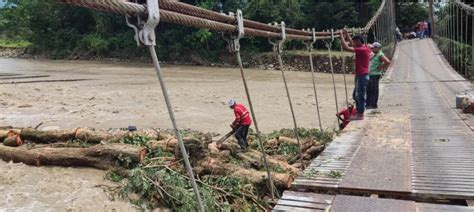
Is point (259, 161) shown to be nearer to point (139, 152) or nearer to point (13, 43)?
point (139, 152)

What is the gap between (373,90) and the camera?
8.30m

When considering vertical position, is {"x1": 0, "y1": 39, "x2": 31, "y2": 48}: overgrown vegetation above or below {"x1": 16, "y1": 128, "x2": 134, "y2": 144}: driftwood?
above

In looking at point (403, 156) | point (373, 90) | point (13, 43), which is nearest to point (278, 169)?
point (403, 156)

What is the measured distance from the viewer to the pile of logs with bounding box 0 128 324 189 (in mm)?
5082

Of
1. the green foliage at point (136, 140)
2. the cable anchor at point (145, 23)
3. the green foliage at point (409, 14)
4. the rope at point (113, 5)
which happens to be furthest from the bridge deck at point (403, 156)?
the green foliage at point (409, 14)

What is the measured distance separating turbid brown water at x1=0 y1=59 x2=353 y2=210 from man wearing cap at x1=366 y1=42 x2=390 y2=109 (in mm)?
3513

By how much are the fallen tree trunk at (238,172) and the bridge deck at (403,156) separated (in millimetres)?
315

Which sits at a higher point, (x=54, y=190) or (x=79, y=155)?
(x=79, y=155)

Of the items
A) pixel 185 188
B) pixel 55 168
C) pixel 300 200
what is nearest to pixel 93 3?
pixel 300 200

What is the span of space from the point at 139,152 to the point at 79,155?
104 cm

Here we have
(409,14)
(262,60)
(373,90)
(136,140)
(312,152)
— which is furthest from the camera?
(409,14)

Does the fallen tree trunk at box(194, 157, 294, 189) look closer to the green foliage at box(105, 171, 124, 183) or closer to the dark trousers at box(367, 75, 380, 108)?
the green foliage at box(105, 171, 124, 183)

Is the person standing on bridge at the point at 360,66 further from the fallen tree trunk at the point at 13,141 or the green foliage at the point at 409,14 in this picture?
the green foliage at the point at 409,14

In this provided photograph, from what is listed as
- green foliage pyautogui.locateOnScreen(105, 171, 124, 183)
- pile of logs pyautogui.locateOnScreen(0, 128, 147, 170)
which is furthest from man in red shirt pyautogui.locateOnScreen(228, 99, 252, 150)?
green foliage pyautogui.locateOnScreen(105, 171, 124, 183)
